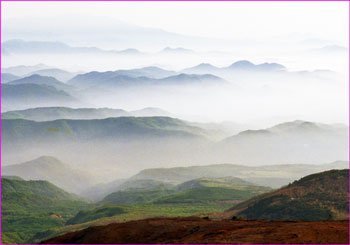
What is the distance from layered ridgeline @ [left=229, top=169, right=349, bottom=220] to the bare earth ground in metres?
36.8

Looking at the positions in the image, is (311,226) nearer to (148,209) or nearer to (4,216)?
(148,209)

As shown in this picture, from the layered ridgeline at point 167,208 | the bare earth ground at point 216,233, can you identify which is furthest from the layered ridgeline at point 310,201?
the bare earth ground at point 216,233

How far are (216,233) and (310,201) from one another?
49.9 m

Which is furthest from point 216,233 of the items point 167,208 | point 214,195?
point 214,195

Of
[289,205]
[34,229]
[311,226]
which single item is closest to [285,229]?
[311,226]

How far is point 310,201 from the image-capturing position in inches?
3420

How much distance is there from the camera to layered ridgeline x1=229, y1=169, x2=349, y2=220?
266 ft

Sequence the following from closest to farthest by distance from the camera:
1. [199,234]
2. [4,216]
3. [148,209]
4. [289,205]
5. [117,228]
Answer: [199,234], [117,228], [289,205], [148,209], [4,216]

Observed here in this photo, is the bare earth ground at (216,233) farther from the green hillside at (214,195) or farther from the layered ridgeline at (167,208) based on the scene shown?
the green hillside at (214,195)

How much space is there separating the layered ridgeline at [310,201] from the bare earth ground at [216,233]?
36.8 m

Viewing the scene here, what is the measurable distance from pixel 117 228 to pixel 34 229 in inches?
4249

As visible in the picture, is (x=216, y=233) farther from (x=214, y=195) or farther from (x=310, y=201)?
(x=214, y=195)

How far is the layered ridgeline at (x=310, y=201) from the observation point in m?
80.9

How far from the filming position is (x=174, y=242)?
40.4m
